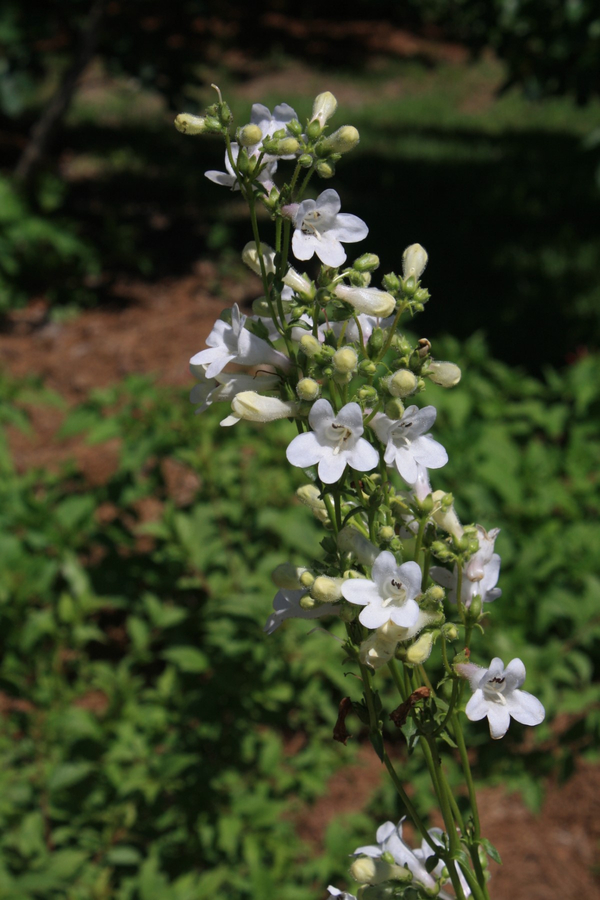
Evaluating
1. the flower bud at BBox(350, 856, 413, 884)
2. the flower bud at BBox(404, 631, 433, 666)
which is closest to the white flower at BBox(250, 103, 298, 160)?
the flower bud at BBox(404, 631, 433, 666)

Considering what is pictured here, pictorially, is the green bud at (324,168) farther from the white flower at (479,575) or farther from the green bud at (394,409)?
the white flower at (479,575)

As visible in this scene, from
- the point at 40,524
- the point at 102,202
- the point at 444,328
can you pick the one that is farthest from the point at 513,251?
the point at 40,524

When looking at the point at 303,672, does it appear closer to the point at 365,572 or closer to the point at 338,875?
the point at 338,875

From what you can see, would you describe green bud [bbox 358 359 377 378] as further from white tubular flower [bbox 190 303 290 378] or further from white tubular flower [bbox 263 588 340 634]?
white tubular flower [bbox 263 588 340 634]

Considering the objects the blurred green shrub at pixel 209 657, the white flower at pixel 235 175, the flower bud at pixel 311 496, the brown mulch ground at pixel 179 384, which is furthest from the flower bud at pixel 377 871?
the brown mulch ground at pixel 179 384

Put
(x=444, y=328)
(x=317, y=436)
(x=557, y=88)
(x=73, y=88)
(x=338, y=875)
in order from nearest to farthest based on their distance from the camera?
(x=317, y=436) → (x=338, y=875) → (x=557, y=88) → (x=444, y=328) → (x=73, y=88)
